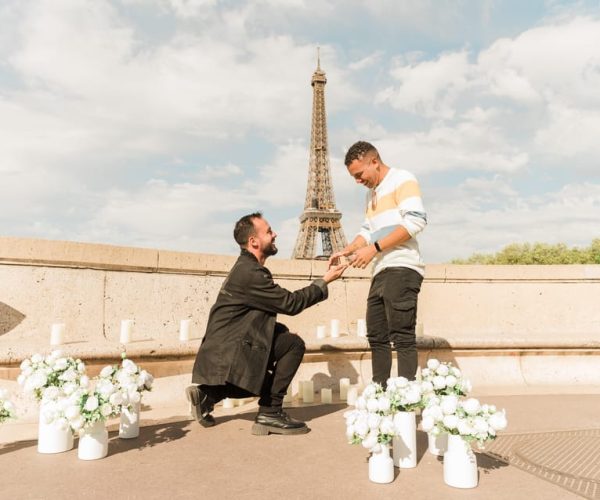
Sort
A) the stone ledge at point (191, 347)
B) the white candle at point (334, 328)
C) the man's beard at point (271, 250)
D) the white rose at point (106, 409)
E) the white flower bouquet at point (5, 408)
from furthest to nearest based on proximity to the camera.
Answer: the white candle at point (334, 328), the stone ledge at point (191, 347), the man's beard at point (271, 250), the white flower bouquet at point (5, 408), the white rose at point (106, 409)

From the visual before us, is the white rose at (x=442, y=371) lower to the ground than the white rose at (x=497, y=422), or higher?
higher

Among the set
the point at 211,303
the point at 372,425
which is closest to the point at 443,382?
the point at 372,425

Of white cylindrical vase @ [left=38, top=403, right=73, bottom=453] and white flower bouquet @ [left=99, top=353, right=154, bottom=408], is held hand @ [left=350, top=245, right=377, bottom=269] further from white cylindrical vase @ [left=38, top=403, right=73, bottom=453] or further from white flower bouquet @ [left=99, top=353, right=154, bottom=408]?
white cylindrical vase @ [left=38, top=403, right=73, bottom=453]

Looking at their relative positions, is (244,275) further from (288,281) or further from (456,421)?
(288,281)

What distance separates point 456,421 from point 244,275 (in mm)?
1647

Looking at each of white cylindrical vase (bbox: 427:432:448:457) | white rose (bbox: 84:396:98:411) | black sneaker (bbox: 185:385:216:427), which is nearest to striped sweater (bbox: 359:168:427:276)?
white cylindrical vase (bbox: 427:432:448:457)

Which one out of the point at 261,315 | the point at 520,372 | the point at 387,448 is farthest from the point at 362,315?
the point at 387,448

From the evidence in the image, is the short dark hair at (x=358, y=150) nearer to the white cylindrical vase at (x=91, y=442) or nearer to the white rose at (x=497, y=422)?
the white rose at (x=497, y=422)

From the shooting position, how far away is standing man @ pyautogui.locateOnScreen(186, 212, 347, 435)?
10.4 ft

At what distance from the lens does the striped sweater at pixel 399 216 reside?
11.2 feet

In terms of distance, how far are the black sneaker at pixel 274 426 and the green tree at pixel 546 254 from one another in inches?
1590

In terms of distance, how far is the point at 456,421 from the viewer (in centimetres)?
228

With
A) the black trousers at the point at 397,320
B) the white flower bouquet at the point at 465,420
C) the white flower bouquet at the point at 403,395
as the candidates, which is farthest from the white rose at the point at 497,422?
the black trousers at the point at 397,320

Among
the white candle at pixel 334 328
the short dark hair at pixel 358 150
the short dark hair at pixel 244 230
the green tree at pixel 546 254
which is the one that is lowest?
the white candle at pixel 334 328
